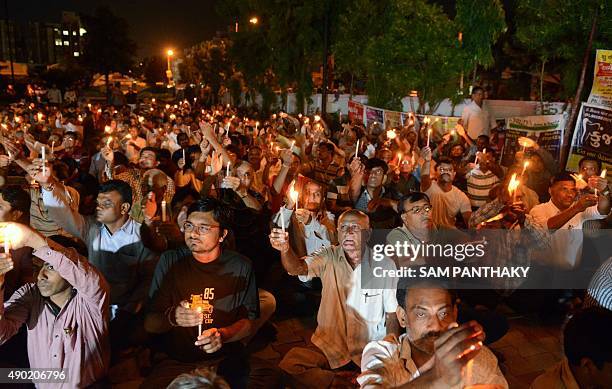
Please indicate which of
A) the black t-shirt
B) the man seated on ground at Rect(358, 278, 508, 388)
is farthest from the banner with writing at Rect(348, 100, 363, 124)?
the man seated on ground at Rect(358, 278, 508, 388)

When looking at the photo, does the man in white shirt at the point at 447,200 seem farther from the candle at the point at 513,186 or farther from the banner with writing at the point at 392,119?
the banner with writing at the point at 392,119

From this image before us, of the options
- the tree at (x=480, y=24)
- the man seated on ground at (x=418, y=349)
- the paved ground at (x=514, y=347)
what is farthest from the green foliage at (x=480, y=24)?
the man seated on ground at (x=418, y=349)

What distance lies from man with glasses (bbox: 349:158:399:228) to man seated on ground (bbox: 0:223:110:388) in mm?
3462

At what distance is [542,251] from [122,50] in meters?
51.4

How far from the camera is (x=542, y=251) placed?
518cm

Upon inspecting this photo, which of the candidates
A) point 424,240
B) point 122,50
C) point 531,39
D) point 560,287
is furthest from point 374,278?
point 122,50

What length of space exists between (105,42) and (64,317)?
169ft

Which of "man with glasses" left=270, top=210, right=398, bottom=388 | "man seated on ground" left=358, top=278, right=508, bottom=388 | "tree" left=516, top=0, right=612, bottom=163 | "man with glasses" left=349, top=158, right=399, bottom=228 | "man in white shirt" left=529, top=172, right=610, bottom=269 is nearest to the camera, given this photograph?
"man seated on ground" left=358, top=278, right=508, bottom=388

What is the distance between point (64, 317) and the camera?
3139 mm

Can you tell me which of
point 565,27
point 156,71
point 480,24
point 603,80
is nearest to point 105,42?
point 156,71

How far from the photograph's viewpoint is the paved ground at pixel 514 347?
4.36 m

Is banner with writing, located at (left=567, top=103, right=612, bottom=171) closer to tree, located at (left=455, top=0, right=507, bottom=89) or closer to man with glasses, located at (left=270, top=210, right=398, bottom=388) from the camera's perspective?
tree, located at (left=455, top=0, right=507, bottom=89)

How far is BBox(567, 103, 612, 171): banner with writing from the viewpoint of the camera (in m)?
9.20

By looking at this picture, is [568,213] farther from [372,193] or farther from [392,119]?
[392,119]
